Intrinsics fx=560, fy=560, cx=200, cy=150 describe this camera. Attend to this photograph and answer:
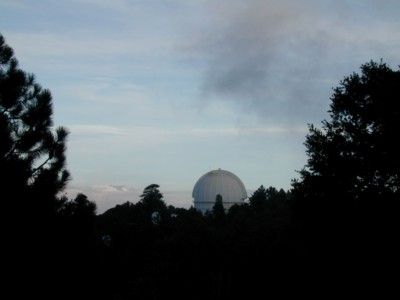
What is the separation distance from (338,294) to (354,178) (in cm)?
447

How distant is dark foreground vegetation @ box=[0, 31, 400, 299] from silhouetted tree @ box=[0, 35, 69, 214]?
0.08 ft

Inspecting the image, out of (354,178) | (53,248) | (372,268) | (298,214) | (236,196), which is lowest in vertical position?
(53,248)

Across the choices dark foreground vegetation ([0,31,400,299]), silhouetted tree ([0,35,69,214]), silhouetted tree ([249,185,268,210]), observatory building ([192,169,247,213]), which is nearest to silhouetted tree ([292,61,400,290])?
dark foreground vegetation ([0,31,400,299])

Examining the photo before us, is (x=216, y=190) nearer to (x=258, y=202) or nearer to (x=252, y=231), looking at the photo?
(x=258, y=202)

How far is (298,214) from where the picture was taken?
72.6ft

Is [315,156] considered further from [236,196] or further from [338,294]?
[236,196]

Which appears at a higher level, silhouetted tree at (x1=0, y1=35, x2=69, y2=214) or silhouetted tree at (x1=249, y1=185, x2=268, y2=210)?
silhouetted tree at (x1=249, y1=185, x2=268, y2=210)

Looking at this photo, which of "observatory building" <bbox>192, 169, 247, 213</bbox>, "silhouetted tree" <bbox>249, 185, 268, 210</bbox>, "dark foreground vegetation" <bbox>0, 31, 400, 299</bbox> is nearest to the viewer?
"dark foreground vegetation" <bbox>0, 31, 400, 299</bbox>

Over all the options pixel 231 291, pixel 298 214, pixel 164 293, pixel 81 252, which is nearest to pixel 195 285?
pixel 164 293

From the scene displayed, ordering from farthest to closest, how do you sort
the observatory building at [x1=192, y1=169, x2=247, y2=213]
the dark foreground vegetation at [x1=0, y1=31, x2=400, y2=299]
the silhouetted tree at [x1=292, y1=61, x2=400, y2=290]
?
the observatory building at [x1=192, y1=169, x2=247, y2=213]
the silhouetted tree at [x1=292, y1=61, x2=400, y2=290]
the dark foreground vegetation at [x1=0, y1=31, x2=400, y2=299]

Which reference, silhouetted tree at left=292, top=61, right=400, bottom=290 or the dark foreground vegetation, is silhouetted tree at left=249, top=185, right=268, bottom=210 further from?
silhouetted tree at left=292, top=61, right=400, bottom=290

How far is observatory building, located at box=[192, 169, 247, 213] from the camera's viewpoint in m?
95.0

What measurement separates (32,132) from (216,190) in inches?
3273

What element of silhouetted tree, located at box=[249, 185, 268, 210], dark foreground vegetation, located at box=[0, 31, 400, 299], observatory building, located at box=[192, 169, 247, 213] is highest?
observatory building, located at box=[192, 169, 247, 213]
